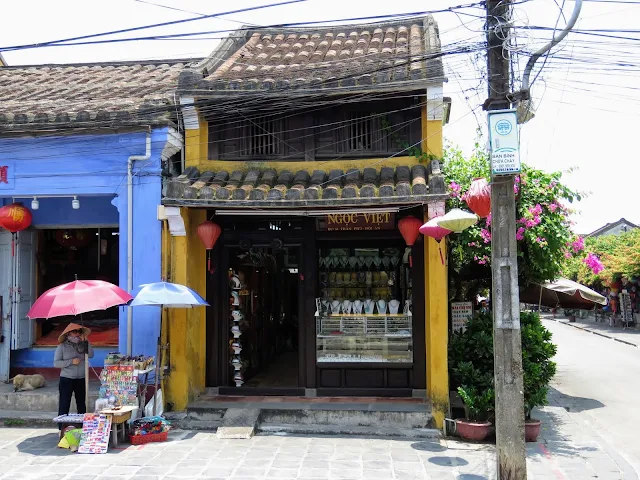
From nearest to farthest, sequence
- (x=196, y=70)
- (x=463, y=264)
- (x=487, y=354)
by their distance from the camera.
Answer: (x=487, y=354) → (x=196, y=70) → (x=463, y=264)

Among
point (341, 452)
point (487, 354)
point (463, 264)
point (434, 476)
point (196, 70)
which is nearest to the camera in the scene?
point (434, 476)

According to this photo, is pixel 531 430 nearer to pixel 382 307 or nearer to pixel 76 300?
pixel 382 307

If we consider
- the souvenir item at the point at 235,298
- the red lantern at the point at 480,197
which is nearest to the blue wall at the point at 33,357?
the souvenir item at the point at 235,298

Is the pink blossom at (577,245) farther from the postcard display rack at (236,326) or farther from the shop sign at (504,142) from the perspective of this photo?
the postcard display rack at (236,326)

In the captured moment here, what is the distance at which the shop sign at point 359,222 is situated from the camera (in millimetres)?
10750

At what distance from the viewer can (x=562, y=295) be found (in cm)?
1467

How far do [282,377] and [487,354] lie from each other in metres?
4.70

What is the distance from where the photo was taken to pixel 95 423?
335 inches

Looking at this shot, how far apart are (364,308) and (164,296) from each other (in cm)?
399

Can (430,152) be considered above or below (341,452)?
above

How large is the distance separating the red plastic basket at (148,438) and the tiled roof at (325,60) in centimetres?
577

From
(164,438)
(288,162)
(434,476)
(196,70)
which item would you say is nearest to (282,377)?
(164,438)

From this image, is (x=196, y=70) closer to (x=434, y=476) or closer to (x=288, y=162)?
(x=288, y=162)

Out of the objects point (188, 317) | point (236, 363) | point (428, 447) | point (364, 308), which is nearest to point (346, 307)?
point (364, 308)
